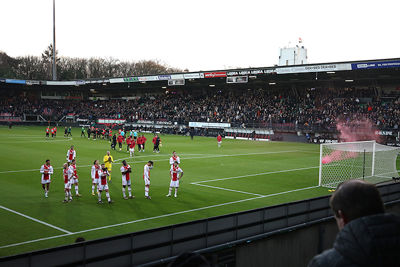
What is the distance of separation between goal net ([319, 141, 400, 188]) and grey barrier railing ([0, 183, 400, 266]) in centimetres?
1246

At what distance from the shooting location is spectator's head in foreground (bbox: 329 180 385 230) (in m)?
2.25

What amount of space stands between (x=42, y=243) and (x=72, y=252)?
17.7ft

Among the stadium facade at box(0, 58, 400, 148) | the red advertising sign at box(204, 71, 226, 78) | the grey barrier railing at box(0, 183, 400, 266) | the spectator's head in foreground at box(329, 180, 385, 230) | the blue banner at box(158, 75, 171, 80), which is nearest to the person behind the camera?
the spectator's head in foreground at box(329, 180, 385, 230)

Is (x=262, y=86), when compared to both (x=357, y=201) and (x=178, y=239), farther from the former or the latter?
(x=357, y=201)

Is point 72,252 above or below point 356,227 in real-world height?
below

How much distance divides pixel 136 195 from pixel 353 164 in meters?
16.7

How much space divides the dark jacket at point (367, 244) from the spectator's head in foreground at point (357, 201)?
0.07 meters

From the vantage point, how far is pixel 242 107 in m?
67.2

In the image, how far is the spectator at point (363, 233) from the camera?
2100mm

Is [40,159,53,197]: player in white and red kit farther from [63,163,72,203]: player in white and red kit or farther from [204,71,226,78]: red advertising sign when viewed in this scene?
[204,71,226,78]: red advertising sign

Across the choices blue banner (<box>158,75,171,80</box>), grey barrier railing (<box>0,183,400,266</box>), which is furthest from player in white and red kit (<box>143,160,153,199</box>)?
blue banner (<box>158,75,171,80</box>)

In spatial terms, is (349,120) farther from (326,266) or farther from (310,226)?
(326,266)

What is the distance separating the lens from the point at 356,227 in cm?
215

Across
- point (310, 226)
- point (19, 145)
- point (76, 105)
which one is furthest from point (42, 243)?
point (76, 105)
